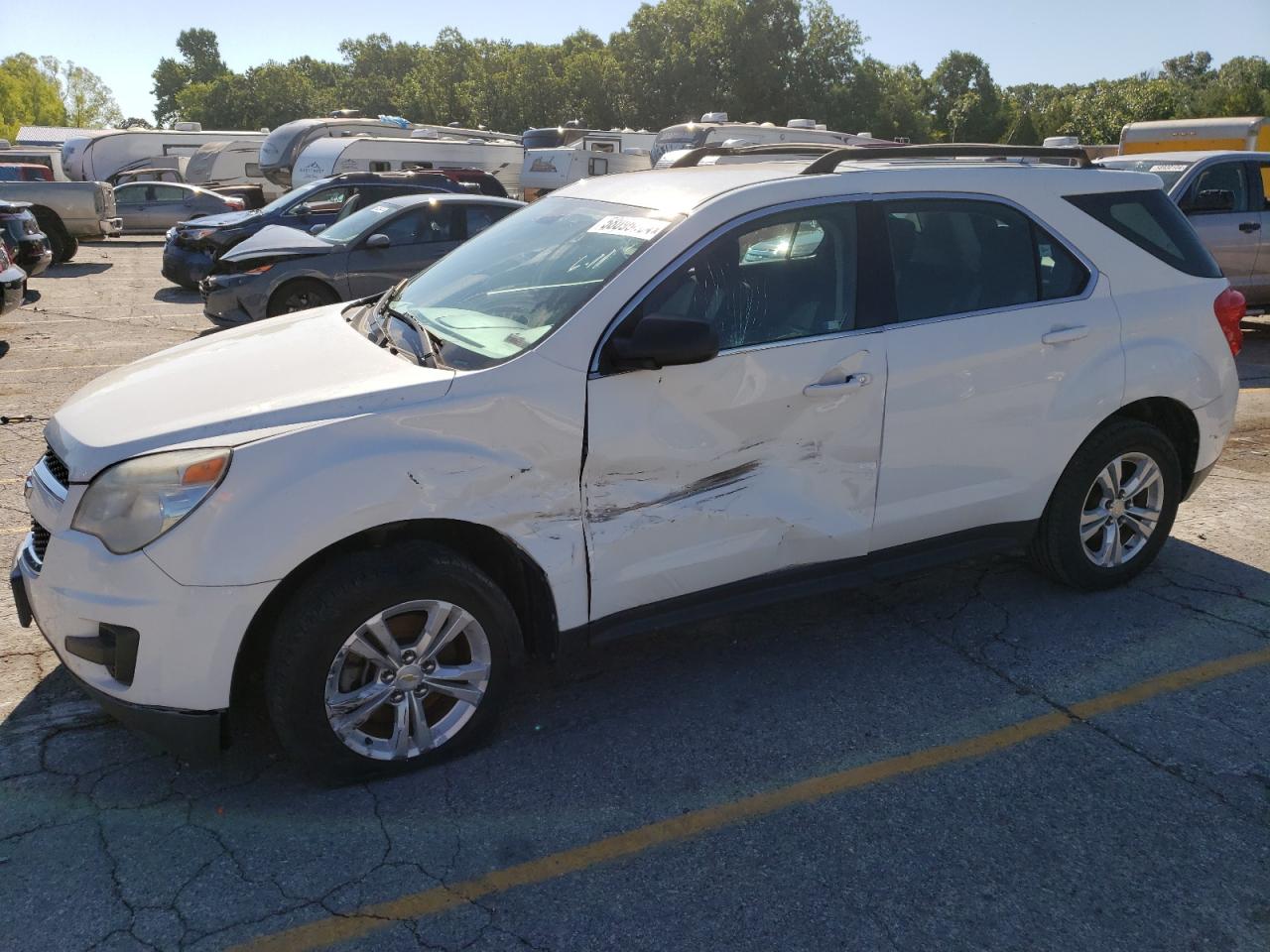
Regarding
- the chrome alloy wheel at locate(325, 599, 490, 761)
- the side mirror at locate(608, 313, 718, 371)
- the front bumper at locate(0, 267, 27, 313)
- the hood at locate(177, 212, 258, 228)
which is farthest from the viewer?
the hood at locate(177, 212, 258, 228)

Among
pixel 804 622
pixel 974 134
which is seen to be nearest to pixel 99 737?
pixel 804 622

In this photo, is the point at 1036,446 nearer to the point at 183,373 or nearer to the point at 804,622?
the point at 804,622

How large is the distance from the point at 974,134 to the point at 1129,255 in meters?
80.7

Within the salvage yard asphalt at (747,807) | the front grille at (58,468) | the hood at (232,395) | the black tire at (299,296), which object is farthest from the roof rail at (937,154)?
the black tire at (299,296)

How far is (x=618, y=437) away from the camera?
3.38 meters

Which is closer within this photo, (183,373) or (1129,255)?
(183,373)

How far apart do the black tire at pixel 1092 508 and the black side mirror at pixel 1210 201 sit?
759 cm

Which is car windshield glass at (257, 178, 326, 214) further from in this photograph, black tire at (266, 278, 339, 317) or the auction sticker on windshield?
the auction sticker on windshield

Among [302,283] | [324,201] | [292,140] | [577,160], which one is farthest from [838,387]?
[292,140]

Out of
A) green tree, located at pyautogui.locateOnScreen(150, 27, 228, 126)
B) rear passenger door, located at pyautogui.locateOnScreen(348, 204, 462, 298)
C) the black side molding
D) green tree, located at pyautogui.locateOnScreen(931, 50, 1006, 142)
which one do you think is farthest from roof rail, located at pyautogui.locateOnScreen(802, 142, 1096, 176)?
green tree, located at pyautogui.locateOnScreen(150, 27, 228, 126)

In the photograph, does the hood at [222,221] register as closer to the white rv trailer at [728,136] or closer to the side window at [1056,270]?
the white rv trailer at [728,136]

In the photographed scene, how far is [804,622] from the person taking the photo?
14.7 feet

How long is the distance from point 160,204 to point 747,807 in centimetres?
2644

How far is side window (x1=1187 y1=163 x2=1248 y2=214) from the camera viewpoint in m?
11.0
